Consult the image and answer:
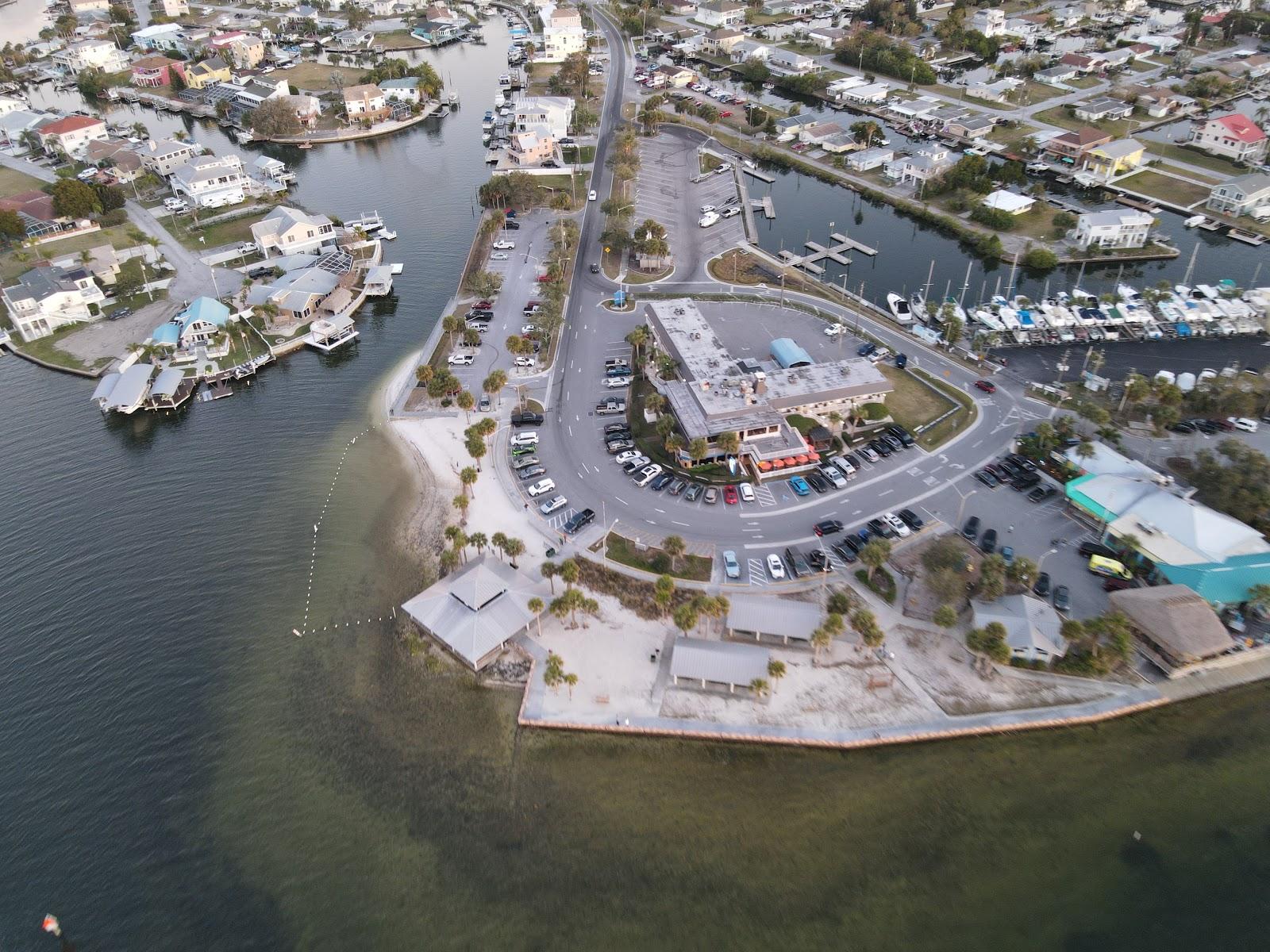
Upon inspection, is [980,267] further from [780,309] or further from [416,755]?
[416,755]

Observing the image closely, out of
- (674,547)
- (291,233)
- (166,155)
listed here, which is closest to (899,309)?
(674,547)

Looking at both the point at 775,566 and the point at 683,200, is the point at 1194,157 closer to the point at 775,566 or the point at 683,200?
the point at 683,200

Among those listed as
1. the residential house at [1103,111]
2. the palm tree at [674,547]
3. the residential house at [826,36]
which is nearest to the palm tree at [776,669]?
the palm tree at [674,547]

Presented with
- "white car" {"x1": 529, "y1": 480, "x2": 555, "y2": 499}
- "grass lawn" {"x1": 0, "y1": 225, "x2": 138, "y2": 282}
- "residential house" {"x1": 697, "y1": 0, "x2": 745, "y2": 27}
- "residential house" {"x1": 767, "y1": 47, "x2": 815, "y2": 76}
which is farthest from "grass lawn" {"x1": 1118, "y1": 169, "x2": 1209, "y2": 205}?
"grass lawn" {"x1": 0, "y1": 225, "x2": 138, "y2": 282}

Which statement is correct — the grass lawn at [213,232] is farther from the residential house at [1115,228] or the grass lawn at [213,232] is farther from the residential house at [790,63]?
the residential house at [790,63]

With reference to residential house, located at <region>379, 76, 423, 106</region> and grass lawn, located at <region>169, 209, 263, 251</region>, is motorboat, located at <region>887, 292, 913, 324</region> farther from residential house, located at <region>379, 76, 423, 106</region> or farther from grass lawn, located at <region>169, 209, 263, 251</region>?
residential house, located at <region>379, 76, 423, 106</region>

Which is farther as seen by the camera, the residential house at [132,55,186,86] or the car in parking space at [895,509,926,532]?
the residential house at [132,55,186,86]

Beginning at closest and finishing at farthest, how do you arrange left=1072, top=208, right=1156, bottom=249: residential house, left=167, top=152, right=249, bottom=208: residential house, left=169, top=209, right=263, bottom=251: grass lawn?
left=1072, top=208, right=1156, bottom=249: residential house → left=169, top=209, right=263, bottom=251: grass lawn → left=167, top=152, right=249, bottom=208: residential house
